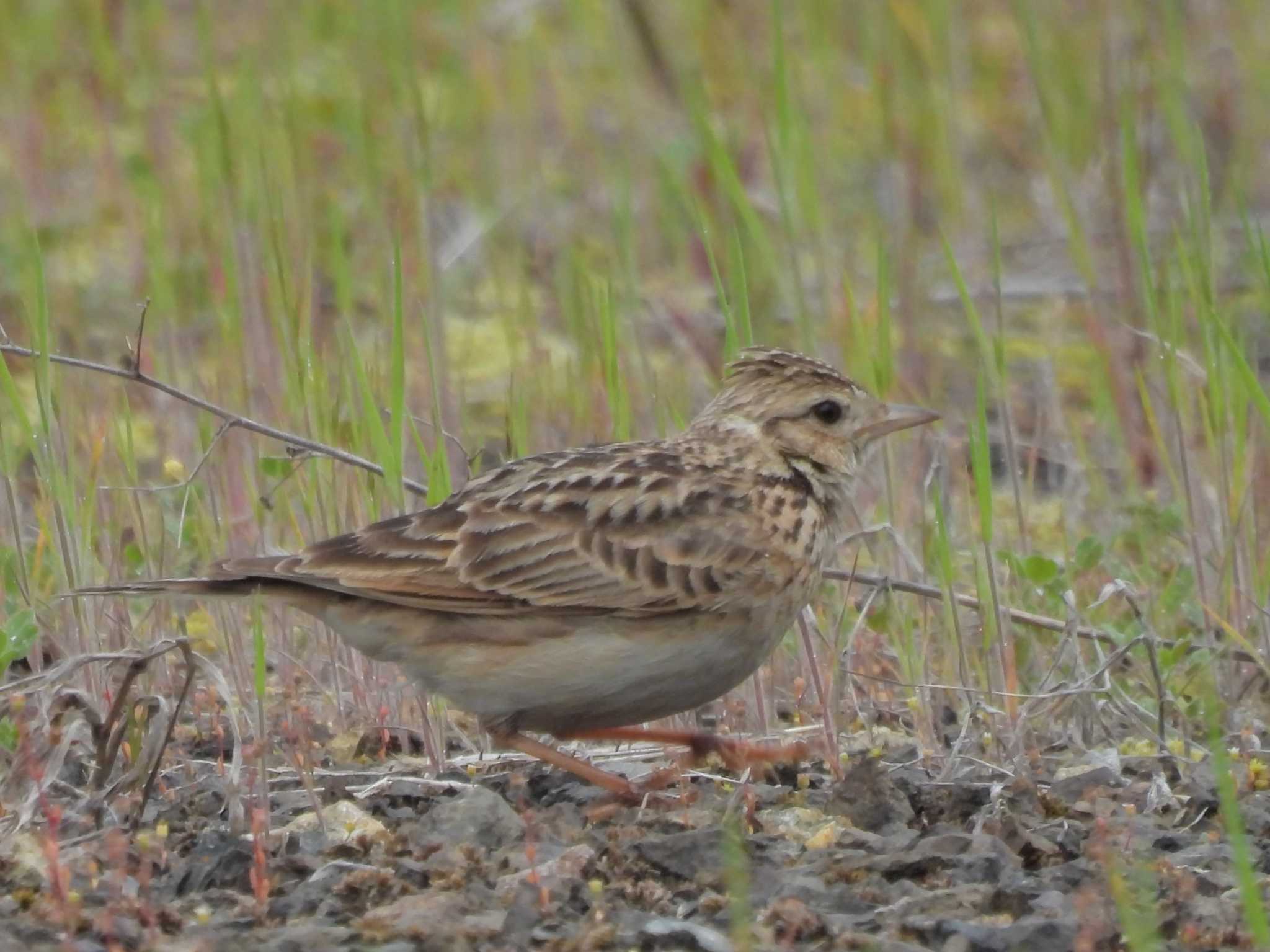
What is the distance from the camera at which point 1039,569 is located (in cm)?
635

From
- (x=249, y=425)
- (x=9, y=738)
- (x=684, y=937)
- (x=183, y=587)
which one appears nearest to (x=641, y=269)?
(x=249, y=425)

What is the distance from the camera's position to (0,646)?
5.39 meters

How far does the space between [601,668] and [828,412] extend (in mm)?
1256

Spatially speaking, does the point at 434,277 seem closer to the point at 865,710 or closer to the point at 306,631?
the point at 306,631

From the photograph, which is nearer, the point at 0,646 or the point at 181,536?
the point at 0,646

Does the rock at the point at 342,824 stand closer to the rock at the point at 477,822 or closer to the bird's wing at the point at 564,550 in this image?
the rock at the point at 477,822

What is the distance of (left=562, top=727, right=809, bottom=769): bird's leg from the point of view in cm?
584

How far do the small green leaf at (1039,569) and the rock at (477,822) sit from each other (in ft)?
6.06

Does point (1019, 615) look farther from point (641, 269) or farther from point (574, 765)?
point (641, 269)

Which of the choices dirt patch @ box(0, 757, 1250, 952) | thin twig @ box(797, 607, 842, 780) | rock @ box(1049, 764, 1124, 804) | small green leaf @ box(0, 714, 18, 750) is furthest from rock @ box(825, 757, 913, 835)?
small green leaf @ box(0, 714, 18, 750)

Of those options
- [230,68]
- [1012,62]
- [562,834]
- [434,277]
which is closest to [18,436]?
[434,277]

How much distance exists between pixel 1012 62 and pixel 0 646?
33.7ft

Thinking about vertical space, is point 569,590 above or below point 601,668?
above

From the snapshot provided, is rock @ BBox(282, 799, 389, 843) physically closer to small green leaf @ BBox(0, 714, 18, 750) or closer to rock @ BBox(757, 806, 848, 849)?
small green leaf @ BBox(0, 714, 18, 750)
